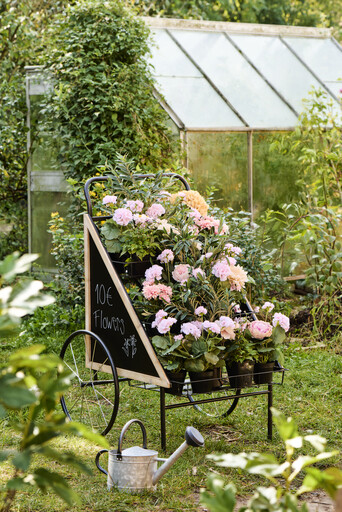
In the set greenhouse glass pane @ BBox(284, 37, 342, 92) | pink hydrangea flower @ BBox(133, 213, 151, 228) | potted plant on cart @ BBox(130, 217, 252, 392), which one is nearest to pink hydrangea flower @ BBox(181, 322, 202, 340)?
potted plant on cart @ BBox(130, 217, 252, 392)

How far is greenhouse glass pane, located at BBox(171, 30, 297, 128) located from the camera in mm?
7336

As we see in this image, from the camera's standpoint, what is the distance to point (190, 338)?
11.9 feet

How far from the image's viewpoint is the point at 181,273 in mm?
3729

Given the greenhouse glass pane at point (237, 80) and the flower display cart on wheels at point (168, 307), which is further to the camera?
the greenhouse glass pane at point (237, 80)

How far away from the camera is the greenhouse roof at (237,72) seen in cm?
700

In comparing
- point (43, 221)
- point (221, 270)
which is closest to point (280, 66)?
point (43, 221)

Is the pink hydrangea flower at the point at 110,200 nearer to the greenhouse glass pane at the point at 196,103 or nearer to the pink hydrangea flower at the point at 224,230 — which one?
the pink hydrangea flower at the point at 224,230

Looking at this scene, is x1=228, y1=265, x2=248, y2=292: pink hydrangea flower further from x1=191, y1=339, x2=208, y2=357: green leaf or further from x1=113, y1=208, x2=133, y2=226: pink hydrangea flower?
x1=113, y1=208, x2=133, y2=226: pink hydrangea flower

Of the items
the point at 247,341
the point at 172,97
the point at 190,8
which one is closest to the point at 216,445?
the point at 247,341

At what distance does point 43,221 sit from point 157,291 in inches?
163

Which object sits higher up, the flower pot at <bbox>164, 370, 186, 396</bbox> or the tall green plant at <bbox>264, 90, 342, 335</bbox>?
the tall green plant at <bbox>264, 90, 342, 335</bbox>

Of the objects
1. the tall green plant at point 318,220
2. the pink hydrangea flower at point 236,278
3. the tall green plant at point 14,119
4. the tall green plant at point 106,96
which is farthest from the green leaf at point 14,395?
the tall green plant at point 14,119

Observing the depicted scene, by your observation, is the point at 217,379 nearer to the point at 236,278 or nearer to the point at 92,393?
the point at 236,278

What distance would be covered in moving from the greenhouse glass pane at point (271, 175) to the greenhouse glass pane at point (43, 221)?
1.94m
